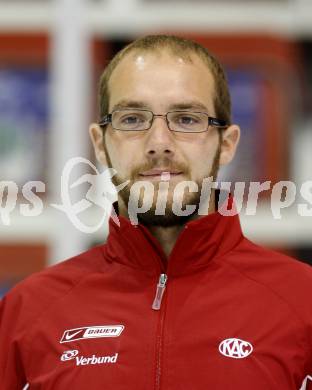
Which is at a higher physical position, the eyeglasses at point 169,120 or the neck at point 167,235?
the eyeglasses at point 169,120

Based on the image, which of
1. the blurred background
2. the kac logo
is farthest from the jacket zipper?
the blurred background

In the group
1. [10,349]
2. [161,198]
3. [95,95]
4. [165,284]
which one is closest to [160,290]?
[165,284]

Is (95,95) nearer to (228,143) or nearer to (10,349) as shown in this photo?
(228,143)

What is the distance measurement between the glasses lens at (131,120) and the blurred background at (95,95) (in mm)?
1653

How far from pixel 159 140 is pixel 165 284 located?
0.65 feet

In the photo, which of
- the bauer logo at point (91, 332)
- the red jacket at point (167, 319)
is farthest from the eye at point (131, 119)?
the bauer logo at point (91, 332)

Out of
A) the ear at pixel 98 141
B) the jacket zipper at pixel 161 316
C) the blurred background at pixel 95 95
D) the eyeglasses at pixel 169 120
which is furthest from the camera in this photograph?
the blurred background at pixel 95 95

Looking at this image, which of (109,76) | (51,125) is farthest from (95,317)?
(51,125)

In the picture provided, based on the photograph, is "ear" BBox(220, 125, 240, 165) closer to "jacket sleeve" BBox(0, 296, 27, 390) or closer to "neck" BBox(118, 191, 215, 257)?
"neck" BBox(118, 191, 215, 257)

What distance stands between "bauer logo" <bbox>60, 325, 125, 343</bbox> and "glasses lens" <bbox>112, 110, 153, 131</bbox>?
28 centimetres

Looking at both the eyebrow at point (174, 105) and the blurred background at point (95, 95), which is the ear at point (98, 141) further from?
the blurred background at point (95, 95)

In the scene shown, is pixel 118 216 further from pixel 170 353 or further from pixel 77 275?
pixel 170 353

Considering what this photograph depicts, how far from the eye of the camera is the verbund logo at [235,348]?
1214 millimetres

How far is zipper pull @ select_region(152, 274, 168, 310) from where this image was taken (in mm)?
1268
